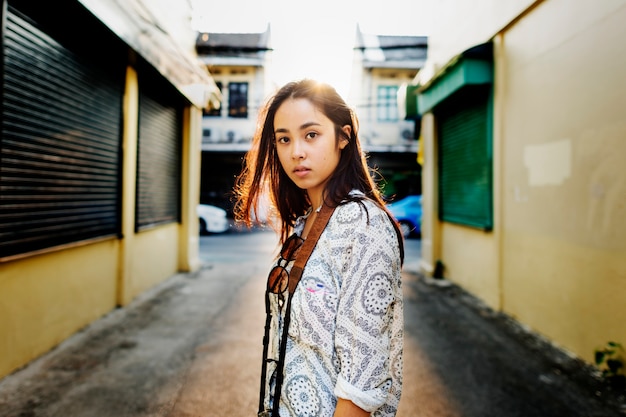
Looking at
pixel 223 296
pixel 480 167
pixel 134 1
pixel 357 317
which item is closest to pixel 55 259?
pixel 223 296

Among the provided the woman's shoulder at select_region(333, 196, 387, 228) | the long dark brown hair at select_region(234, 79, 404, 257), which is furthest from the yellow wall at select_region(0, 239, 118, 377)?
the woman's shoulder at select_region(333, 196, 387, 228)

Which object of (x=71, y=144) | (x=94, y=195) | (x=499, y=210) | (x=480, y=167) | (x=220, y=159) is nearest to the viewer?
(x=71, y=144)

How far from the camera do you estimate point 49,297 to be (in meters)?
3.97

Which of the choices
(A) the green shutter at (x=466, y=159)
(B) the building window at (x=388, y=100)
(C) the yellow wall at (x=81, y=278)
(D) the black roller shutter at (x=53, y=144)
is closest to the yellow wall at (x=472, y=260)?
(A) the green shutter at (x=466, y=159)

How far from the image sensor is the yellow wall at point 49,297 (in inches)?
134

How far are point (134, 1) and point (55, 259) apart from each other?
331 cm

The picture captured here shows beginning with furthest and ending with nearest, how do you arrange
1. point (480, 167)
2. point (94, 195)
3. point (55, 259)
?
1. point (480, 167)
2. point (94, 195)
3. point (55, 259)

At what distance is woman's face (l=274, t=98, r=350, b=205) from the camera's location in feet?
4.10

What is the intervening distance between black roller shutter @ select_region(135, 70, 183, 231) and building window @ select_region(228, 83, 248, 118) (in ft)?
42.3

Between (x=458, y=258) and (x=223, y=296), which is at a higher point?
(x=458, y=258)

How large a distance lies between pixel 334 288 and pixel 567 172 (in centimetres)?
398

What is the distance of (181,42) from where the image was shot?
780cm

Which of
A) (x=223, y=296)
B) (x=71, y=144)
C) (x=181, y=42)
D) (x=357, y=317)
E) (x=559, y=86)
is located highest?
(x=181, y=42)

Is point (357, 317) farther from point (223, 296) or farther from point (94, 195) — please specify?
point (223, 296)
